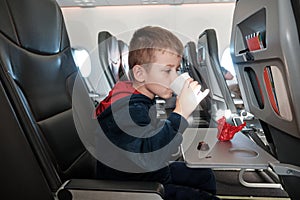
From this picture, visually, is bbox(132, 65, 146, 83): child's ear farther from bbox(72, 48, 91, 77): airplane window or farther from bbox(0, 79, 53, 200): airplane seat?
bbox(72, 48, 91, 77): airplane window

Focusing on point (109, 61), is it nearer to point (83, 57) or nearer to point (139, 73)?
point (139, 73)

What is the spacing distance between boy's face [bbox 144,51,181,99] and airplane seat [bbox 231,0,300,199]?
0.68 ft

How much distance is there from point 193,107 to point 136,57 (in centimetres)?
26

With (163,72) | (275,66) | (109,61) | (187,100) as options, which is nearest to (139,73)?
(163,72)

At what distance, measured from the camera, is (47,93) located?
845mm

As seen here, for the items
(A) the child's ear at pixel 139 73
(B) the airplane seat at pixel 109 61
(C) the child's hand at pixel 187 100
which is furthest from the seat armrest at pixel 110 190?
(B) the airplane seat at pixel 109 61

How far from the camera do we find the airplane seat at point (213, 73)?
2078mm

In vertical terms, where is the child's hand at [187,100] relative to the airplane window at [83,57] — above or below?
below

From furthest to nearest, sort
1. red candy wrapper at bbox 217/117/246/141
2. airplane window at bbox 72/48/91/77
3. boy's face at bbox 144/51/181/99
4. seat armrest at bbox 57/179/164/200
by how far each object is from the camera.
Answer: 1. airplane window at bbox 72/48/91/77
2. red candy wrapper at bbox 217/117/246/141
3. boy's face at bbox 144/51/181/99
4. seat armrest at bbox 57/179/164/200

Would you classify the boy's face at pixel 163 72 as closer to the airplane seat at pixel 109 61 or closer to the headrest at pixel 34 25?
the headrest at pixel 34 25

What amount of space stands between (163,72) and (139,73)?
0.09m

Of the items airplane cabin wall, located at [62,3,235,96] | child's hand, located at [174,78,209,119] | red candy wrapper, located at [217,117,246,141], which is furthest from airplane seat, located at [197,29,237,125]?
airplane cabin wall, located at [62,3,235,96]

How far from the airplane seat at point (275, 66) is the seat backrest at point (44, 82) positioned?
1.95 feet

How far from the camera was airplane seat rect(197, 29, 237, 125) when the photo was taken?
208 cm
